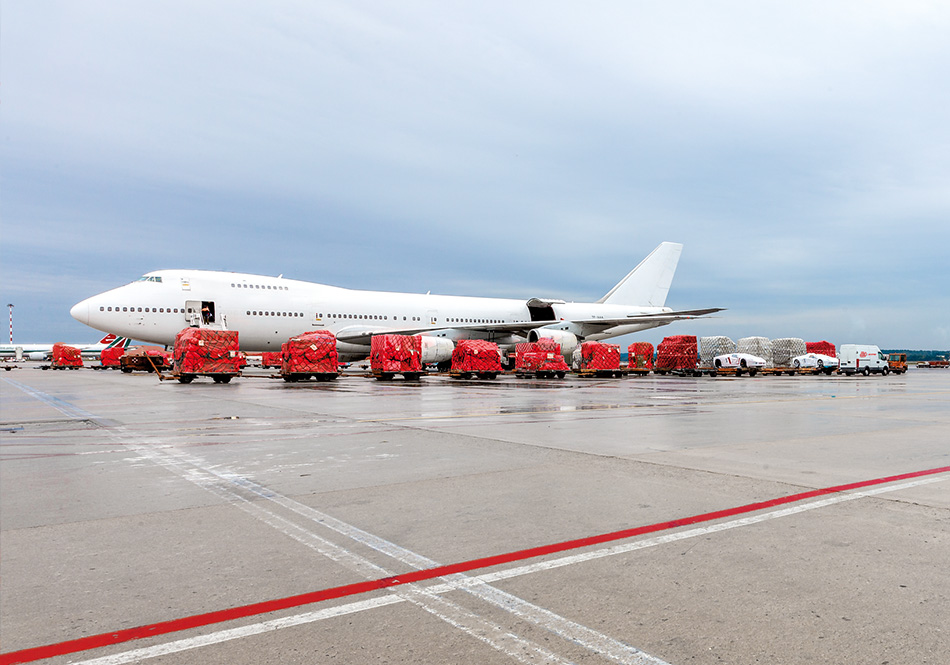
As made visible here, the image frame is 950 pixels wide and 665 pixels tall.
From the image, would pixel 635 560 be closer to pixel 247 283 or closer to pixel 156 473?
pixel 156 473

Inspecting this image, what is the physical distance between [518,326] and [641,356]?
8.44 meters

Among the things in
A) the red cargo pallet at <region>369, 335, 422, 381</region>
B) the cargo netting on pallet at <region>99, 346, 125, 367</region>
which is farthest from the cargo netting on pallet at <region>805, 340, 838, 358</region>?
the cargo netting on pallet at <region>99, 346, 125, 367</region>

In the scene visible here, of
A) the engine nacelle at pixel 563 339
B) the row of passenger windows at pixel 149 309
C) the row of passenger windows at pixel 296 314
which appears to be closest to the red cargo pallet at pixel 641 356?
the engine nacelle at pixel 563 339

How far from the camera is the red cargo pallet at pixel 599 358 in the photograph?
1328 inches

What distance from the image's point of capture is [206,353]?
2586 centimetres

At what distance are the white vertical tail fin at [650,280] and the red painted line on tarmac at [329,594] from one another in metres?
45.9

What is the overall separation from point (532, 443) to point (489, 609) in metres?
5.51

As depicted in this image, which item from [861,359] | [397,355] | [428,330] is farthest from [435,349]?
[861,359]

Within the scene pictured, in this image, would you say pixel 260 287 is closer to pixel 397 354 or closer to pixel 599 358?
pixel 397 354

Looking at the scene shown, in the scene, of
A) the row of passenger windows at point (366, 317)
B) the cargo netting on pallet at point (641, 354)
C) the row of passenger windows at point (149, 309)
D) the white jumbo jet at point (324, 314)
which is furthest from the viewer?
the cargo netting on pallet at point (641, 354)

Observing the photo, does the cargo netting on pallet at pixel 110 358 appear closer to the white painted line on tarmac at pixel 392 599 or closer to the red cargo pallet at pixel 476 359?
the red cargo pallet at pixel 476 359

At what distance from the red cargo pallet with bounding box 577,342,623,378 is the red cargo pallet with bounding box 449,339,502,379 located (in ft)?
19.8

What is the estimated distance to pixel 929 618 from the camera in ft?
9.62

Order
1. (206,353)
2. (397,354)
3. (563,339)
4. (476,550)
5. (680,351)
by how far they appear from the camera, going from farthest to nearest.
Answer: (680,351)
(563,339)
(397,354)
(206,353)
(476,550)
